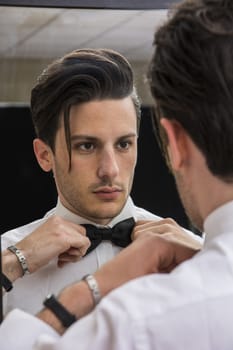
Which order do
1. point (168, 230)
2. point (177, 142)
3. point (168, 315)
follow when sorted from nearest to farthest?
point (168, 315) → point (177, 142) → point (168, 230)

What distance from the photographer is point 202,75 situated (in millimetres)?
733

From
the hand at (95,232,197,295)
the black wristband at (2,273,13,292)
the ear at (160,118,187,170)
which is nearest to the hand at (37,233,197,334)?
the hand at (95,232,197,295)

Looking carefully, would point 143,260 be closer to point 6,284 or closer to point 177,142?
point 177,142

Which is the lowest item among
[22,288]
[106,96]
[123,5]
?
[22,288]

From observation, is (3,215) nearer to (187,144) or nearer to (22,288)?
(22,288)

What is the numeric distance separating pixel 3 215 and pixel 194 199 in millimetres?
372

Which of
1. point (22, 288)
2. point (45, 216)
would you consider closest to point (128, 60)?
point (45, 216)

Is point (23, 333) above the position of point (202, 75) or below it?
below

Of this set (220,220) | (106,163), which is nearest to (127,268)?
(220,220)

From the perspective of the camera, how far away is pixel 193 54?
738 mm

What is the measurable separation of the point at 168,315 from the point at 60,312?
15 centimetres

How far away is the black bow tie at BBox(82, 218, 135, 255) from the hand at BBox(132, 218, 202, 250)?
1 centimetres

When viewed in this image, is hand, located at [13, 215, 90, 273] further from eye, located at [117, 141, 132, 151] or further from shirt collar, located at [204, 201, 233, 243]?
shirt collar, located at [204, 201, 233, 243]

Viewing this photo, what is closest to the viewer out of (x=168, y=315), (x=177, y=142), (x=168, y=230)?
(x=168, y=315)
